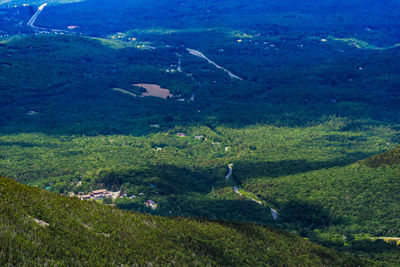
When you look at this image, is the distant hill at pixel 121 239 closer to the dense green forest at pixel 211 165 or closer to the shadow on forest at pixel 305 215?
the dense green forest at pixel 211 165

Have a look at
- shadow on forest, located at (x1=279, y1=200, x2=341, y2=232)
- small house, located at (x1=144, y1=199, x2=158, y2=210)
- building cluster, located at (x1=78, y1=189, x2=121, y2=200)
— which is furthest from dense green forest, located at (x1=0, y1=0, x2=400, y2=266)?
building cluster, located at (x1=78, y1=189, x2=121, y2=200)

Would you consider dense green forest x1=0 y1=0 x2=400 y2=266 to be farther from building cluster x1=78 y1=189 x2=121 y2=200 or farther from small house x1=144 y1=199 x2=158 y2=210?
building cluster x1=78 y1=189 x2=121 y2=200

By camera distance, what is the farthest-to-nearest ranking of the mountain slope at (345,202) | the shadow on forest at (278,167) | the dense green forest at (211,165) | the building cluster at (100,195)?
the shadow on forest at (278,167) → the building cluster at (100,195) → the mountain slope at (345,202) → the dense green forest at (211,165)

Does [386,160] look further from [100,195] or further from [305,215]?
[100,195]

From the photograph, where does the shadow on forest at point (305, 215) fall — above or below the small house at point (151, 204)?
below

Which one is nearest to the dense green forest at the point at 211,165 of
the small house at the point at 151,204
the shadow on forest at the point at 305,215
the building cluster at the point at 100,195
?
the shadow on forest at the point at 305,215

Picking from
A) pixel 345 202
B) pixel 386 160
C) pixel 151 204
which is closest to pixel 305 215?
pixel 345 202

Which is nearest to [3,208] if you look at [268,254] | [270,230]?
[268,254]

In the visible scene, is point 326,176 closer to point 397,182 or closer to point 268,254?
point 397,182
